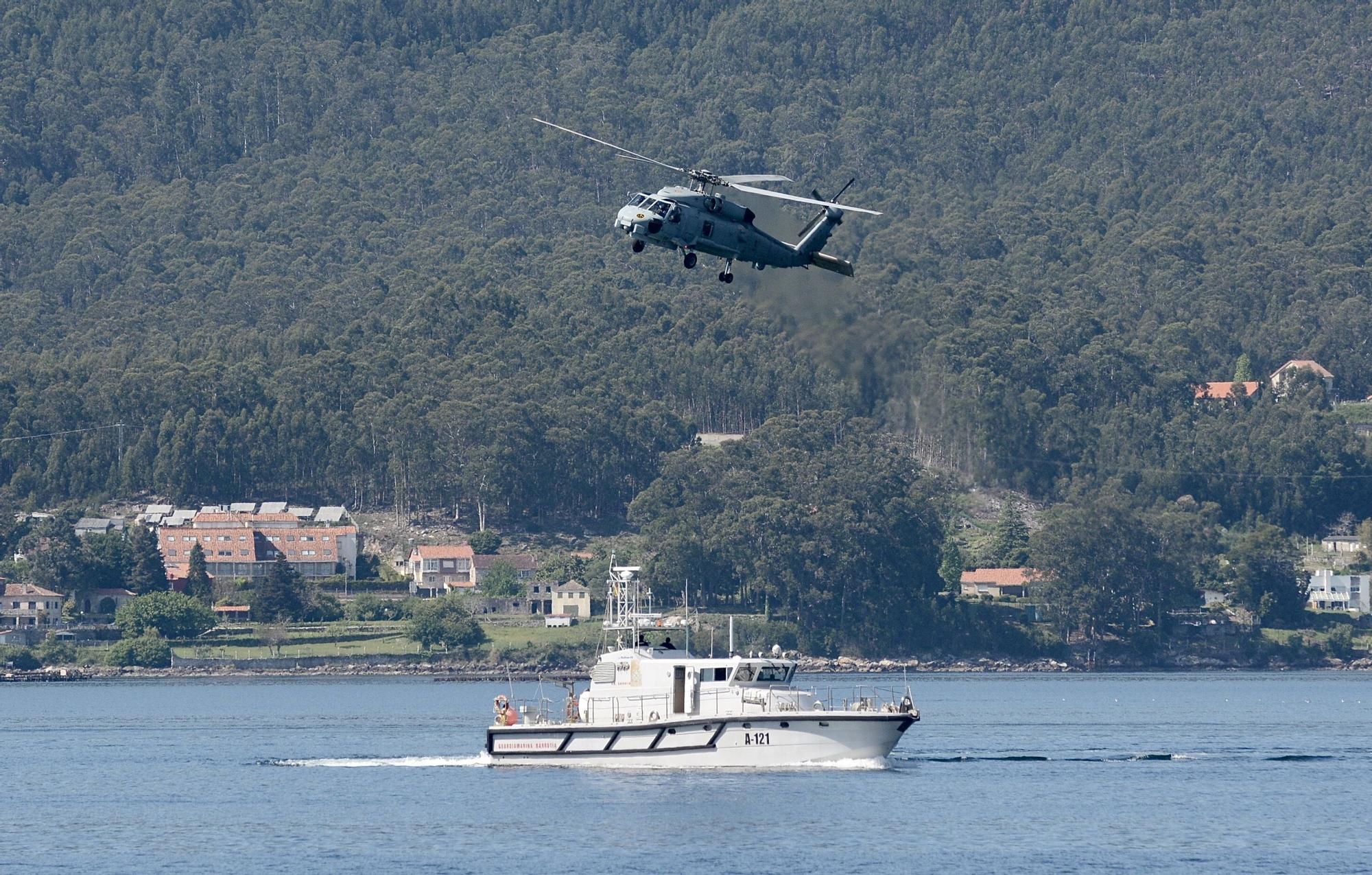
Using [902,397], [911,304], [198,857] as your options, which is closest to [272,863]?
[198,857]

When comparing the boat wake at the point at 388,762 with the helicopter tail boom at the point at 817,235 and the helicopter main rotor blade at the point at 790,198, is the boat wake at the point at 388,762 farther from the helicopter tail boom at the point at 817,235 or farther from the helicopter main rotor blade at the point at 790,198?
the helicopter main rotor blade at the point at 790,198

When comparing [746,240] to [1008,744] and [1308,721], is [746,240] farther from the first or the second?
[1308,721]

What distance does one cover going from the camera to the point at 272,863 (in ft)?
262

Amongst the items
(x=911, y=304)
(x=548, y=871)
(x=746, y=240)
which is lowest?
(x=548, y=871)

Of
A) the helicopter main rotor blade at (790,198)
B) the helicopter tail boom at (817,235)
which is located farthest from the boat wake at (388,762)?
the helicopter main rotor blade at (790,198)

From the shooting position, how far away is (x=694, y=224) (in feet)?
291

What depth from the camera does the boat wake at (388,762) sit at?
10444 cm

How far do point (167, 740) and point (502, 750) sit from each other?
36.8 meters

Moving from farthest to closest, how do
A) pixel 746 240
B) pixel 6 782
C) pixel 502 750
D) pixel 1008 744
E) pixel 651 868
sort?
pixel 1008 744
pixel 6 782
pixel 502 750
pixel 746 240
pixel 651 868

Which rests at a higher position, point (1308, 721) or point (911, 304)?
point (911, 304)

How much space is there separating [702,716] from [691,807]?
6.70 m

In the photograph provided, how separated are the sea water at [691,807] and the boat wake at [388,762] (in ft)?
0.64

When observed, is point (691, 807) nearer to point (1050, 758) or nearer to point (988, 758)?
point (988, 758)

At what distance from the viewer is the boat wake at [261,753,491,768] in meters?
104
